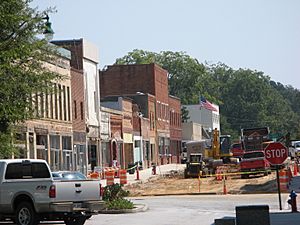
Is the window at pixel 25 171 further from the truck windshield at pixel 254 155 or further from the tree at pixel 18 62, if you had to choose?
the truck windshield at pixel 254 155

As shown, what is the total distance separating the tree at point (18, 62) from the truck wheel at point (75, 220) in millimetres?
5996

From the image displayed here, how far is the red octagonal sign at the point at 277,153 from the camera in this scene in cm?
3056

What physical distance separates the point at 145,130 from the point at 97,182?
218 feet

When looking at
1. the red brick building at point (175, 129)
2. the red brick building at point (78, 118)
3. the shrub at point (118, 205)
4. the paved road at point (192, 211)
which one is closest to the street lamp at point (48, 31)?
the shrub at point (118, 205)

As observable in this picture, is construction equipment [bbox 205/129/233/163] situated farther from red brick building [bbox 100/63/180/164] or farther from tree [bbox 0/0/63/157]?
tree [bbox 0/0/63/157]

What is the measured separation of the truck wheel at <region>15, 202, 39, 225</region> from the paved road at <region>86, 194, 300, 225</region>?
3316mm

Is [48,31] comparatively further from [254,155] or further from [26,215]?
[254,155]

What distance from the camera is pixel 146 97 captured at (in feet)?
302

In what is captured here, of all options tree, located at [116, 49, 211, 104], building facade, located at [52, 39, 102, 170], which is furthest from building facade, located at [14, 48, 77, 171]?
tree, located at [116, 49, 211, 104]

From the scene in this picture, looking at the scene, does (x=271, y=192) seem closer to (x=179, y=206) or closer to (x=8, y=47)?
(x=179, y=206)

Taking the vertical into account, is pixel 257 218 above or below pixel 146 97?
below

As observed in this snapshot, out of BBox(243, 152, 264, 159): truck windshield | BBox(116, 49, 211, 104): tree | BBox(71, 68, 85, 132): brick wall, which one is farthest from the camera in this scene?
BBox(116, 49, 211, 104): tree

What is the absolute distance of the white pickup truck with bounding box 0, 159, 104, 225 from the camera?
25.1 m

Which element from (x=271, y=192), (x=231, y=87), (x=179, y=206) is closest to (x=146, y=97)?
(x=271, y=192)
